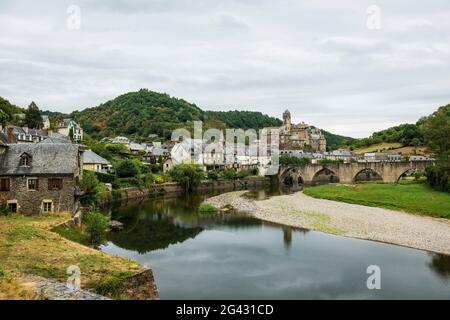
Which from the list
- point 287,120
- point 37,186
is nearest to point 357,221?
point 37,186

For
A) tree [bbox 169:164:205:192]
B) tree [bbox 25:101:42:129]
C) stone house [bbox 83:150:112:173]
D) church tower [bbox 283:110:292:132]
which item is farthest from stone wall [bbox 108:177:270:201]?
church tower [bbox 283:110:292:132]

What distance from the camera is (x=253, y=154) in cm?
10919

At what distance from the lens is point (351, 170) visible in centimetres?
7819

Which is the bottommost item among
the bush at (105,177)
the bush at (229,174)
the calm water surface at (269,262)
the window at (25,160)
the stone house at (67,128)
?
the calm water surface at (269,262)

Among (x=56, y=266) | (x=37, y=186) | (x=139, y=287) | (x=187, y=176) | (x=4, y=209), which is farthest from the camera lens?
(x=187, y=176)

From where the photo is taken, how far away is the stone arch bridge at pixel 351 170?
70.6m

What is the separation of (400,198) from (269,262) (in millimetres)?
30022

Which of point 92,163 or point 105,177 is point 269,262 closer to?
point 105,177

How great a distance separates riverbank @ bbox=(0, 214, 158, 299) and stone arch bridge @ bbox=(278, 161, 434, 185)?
2445 inches

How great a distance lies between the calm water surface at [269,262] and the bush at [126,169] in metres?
23.3

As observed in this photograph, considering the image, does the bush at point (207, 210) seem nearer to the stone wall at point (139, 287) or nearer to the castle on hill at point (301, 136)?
the stone wall at point (139, 287)

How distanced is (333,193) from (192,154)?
37307 millimetres

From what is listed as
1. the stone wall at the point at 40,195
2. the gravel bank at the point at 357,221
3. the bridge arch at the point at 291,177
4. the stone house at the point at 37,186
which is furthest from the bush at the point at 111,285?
the bridge arch at the point at 291,177

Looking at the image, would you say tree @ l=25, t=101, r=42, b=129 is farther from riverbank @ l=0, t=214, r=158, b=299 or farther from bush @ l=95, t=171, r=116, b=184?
A: riverbank @ l=0, t=214, r=158, b=299
